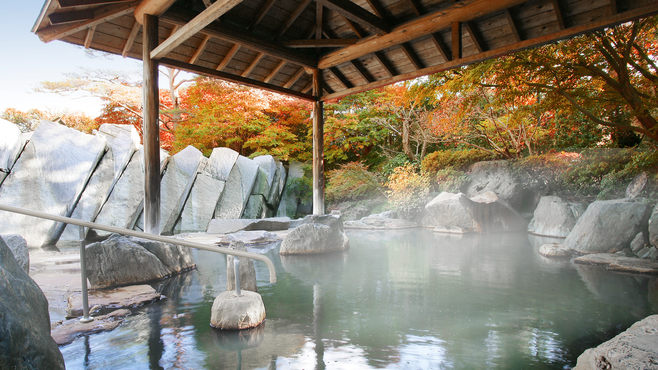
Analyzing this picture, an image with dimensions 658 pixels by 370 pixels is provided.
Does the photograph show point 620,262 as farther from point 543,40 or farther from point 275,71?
point 275,71

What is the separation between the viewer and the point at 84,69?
14133 mm

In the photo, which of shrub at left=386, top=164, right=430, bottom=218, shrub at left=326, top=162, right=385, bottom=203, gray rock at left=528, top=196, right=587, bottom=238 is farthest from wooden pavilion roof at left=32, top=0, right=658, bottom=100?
shrub at left=326, top=162, right=385, bottom=203

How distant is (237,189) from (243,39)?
259 inches

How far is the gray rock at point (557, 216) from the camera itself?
8.69 meters

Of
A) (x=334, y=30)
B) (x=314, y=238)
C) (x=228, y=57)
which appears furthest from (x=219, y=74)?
(x=314, y=238)

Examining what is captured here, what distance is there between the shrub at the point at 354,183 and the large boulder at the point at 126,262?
919cm

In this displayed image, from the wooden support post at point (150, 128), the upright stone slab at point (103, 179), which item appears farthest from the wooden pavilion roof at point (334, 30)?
the upright stone slab at point (103, 179)

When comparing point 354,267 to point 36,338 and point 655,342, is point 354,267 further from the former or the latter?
point 36,338

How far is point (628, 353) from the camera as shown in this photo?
1994mm

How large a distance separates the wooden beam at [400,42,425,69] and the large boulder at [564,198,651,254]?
4.15 metres

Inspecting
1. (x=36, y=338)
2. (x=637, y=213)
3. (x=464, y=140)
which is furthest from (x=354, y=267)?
(x=464, y=140)

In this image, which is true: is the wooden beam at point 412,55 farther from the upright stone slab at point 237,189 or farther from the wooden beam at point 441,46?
the upright stone slab at point 237,189

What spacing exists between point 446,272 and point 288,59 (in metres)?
4.61

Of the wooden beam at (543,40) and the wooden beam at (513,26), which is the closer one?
the wooden beam at (543,40)
